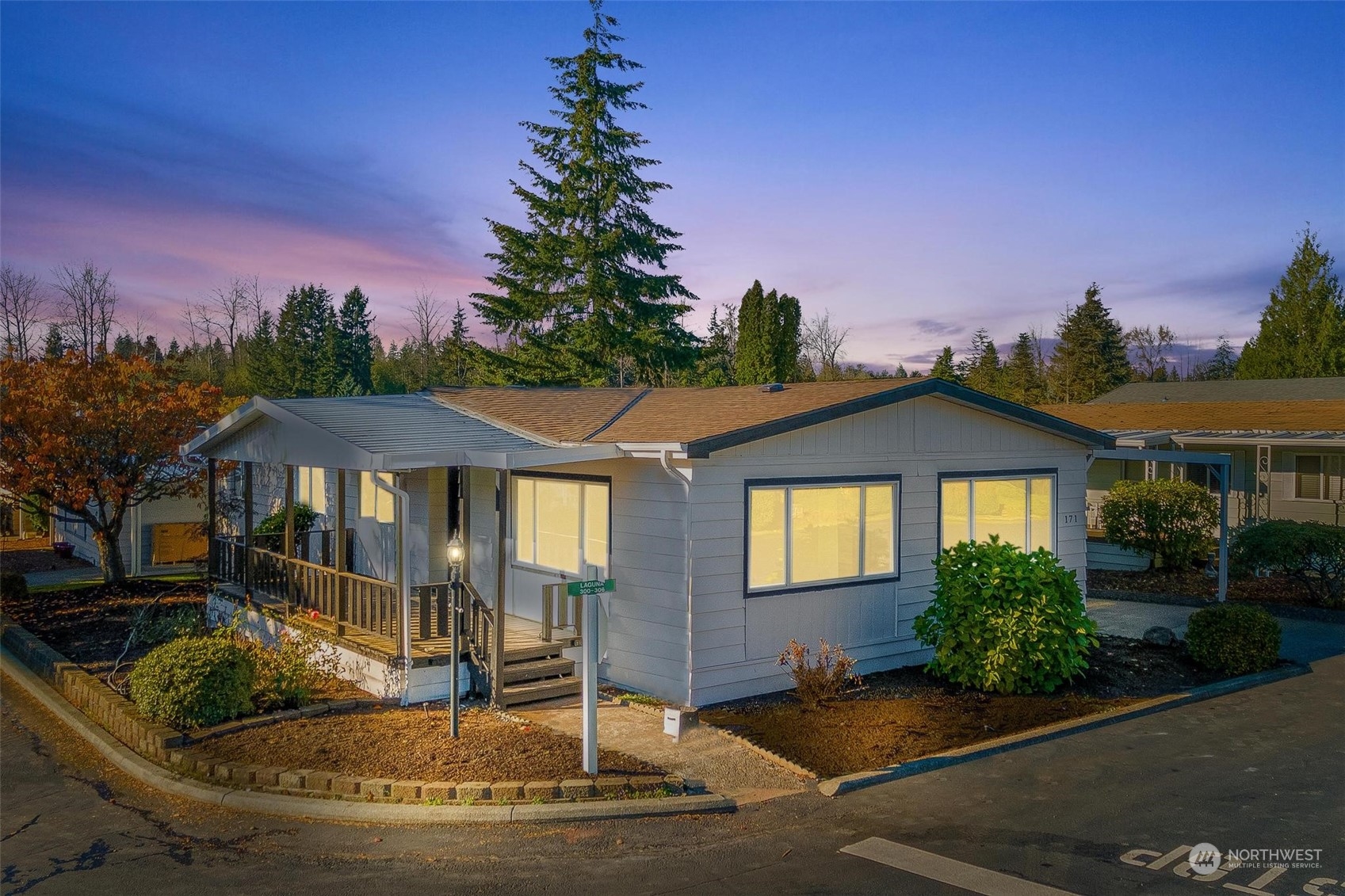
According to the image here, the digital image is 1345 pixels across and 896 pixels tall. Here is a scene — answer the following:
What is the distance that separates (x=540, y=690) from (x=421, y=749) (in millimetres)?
1850

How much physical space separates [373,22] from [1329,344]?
49.0m

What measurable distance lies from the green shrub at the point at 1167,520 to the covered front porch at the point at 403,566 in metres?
13.3

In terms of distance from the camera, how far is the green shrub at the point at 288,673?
28.0ft

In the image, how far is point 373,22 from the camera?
12.5 meters

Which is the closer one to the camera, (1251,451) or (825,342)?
(1251,451)

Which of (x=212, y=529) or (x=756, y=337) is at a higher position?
(x=756, y=337)

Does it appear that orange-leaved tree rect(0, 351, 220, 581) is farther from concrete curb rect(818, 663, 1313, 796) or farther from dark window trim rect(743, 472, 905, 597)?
concrete curb rect(818, 663, 1313, 796)

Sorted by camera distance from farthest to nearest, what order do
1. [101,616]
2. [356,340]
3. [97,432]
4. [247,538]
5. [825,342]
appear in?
[356,340] < [825,342] < [97,432] < [101,616] < [247,538]

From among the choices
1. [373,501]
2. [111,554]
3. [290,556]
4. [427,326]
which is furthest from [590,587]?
[427,326]

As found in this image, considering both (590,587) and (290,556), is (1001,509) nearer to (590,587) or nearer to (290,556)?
(590,587)

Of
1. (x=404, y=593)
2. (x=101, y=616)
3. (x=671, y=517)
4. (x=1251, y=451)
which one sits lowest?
(x=101, y=616)

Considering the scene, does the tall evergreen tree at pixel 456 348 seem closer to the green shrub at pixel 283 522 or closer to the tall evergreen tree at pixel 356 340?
the tall evergreen tree at pixel 356 340

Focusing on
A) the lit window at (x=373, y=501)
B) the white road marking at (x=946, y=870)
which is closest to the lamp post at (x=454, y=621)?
the white road marking at (x=946, y=870)

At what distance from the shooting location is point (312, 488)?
15.0 meters
